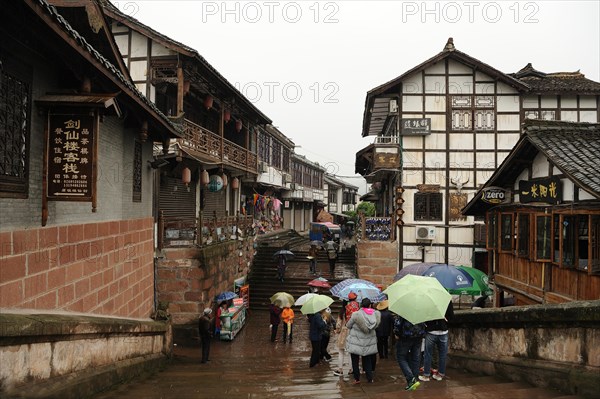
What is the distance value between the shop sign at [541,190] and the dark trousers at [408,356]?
5432 millimetres

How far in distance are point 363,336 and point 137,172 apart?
7.19m

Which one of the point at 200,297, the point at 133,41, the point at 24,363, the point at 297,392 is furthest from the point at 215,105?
the point at 24,363

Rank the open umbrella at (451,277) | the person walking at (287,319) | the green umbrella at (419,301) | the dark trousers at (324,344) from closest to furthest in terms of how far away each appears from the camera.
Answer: the green umbrella at (419,301), the dark trousers at (324,344), the open umbrella at (451,277), the person walking at (287,319)

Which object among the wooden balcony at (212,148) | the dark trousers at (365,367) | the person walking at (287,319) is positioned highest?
the wooden balcony at (212,148)

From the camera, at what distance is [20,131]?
645 cm

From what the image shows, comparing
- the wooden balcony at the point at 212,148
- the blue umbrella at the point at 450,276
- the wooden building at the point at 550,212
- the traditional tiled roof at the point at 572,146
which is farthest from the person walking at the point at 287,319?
the traditional tiled roof at the point at 572,146

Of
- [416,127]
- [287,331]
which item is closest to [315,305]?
[287,331]

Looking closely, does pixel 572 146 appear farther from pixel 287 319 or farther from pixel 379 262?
pixel 379 262

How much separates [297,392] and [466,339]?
3606 millimetres

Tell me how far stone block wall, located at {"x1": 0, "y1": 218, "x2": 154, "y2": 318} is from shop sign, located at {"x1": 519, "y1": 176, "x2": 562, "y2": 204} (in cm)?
947

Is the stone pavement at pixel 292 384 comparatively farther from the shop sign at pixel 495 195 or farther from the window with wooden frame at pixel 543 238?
the shop sign at pixel 495 195

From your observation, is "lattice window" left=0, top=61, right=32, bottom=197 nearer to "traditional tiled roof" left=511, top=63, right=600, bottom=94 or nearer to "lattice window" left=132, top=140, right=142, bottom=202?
"lattice window" left=132, top=140, right=142, bottom=202

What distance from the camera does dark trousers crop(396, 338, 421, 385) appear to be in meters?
7.46

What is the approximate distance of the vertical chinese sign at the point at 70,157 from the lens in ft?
22.2
